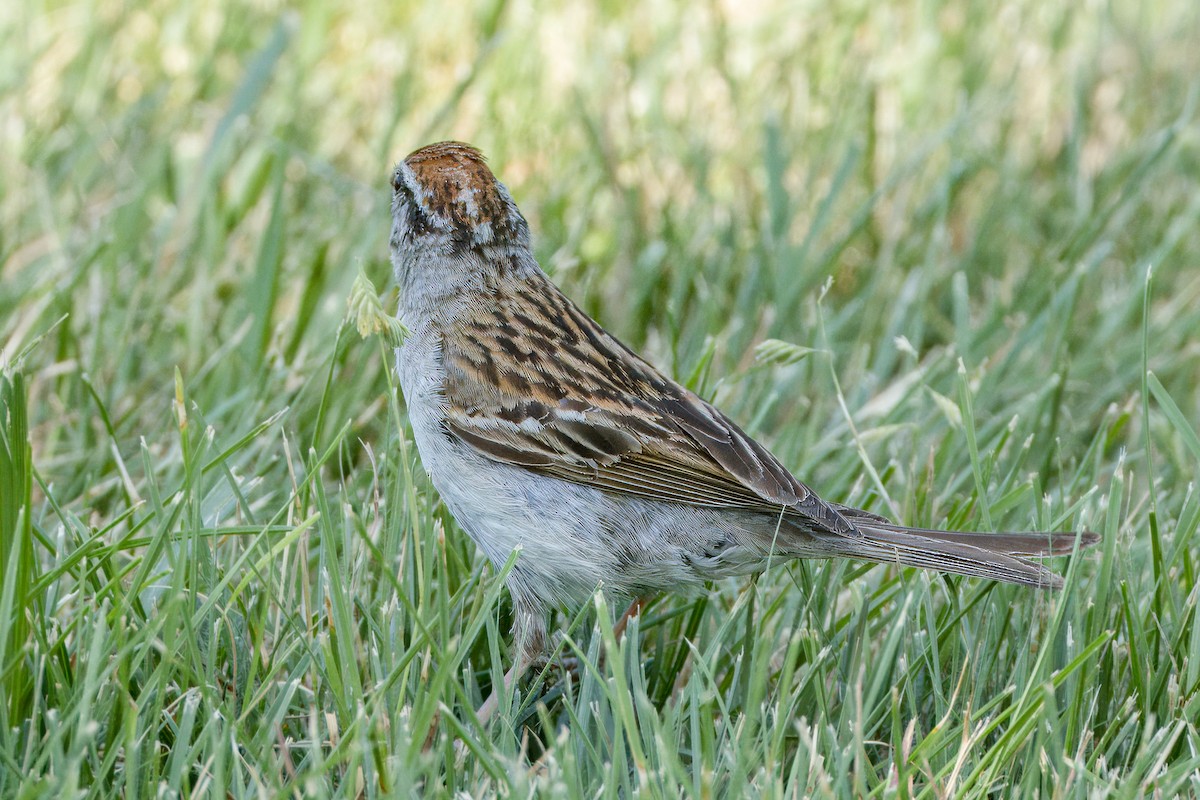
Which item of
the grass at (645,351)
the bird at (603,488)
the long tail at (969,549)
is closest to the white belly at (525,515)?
the bird at (603,488)

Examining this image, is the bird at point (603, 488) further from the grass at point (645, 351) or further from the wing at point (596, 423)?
the grass at point (645, 351)

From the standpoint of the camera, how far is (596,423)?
3852 mm

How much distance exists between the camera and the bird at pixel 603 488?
3.72 metres

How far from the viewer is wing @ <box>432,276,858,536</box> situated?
3.76 metres

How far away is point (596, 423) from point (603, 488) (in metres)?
0.17

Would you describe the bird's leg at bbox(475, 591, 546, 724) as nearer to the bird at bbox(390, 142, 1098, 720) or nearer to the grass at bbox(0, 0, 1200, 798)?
the bird at bbox(390, 142, 1098, 720)

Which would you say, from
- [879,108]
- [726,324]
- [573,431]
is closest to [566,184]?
[726,324]

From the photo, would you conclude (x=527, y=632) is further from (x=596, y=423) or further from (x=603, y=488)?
(x=596, y=423)

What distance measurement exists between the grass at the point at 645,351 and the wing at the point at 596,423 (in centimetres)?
21

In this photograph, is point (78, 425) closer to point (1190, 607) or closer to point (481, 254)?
point (481, 254)

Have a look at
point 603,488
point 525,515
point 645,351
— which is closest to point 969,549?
point 603,488

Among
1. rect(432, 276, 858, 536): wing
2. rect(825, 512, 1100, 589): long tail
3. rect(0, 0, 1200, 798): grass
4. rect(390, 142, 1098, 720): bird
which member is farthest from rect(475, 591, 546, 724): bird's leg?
rect(825, 512, 1100, 589): long tail

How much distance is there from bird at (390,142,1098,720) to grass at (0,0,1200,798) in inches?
5.3

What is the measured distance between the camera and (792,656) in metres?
2.98
